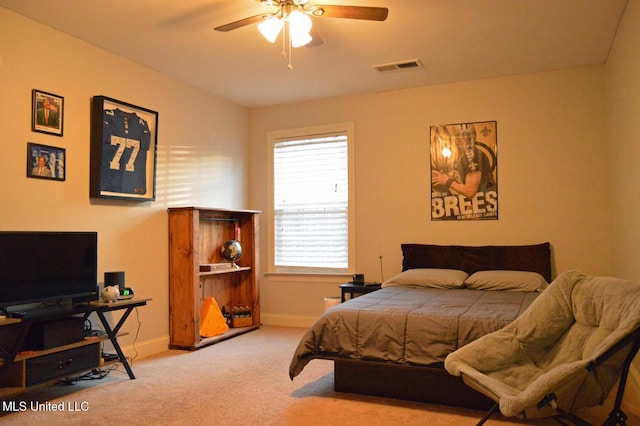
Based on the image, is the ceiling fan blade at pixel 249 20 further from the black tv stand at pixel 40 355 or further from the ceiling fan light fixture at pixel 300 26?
the black tv stand at pixel 40 355

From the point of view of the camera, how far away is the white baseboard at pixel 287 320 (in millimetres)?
5793

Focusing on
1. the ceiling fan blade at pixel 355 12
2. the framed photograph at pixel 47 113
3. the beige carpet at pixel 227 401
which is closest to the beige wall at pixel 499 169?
the beige carpet at pixel 227 401

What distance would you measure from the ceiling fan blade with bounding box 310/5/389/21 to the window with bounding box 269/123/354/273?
2695 millimetres

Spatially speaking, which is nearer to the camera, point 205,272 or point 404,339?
point 404,339

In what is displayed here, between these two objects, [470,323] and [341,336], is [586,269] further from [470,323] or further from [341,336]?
[341,336]

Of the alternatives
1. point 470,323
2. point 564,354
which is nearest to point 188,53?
point 470,323

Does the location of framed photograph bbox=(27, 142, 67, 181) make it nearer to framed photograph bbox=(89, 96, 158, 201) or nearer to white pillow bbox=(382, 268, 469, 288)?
framed photograph bbox=(89, 96, 158, 201)

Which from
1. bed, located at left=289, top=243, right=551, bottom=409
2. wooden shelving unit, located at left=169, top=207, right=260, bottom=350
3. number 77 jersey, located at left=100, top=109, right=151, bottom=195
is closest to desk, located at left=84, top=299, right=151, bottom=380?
wooden shelving unit, located at left=169, top=207, right=260, bottom=350

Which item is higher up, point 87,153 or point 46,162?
point 87,153

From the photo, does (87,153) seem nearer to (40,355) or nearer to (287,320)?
(40,355)

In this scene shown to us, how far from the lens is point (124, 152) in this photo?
4305 mm

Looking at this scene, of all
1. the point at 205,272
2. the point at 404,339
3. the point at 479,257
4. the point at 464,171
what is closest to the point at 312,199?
the point at 205,272

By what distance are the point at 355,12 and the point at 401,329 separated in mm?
1946

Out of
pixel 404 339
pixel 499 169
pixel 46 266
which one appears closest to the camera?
pixel 404 339
